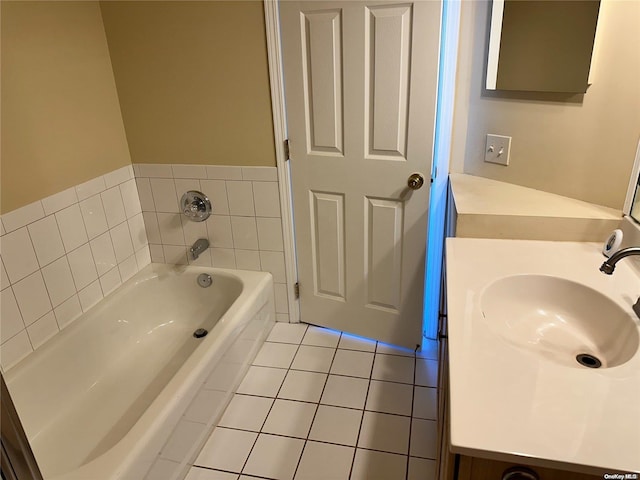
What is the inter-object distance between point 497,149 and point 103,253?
1.86 m

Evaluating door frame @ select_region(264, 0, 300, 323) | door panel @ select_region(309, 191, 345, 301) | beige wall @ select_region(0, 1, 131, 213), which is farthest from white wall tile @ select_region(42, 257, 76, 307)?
door panel @ select_region(309, 191, 345, 301)

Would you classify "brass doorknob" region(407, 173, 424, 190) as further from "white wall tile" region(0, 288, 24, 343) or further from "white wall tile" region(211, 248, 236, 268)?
"white wall tile" region(0, 288, 24, 343)

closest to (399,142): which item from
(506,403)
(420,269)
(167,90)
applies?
(420,269)

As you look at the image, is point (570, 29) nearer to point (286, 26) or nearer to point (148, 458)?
point (286, 26)

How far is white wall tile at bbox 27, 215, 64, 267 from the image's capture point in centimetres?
178

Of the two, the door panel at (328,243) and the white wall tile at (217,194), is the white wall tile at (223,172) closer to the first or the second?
the white wall tile at (217,194)

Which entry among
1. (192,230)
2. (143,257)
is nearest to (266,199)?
(192,230)

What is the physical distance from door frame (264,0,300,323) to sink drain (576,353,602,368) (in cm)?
147

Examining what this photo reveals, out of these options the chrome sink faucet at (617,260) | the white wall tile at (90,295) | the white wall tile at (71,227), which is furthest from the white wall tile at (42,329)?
the chrome sink faucet at (617,260)

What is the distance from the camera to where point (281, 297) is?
8.16ft

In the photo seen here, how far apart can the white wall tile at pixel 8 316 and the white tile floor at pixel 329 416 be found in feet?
2.82

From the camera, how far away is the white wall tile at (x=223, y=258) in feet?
7.95

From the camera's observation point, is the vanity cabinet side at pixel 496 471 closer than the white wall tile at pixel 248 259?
Yes

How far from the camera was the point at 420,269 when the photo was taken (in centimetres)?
213
